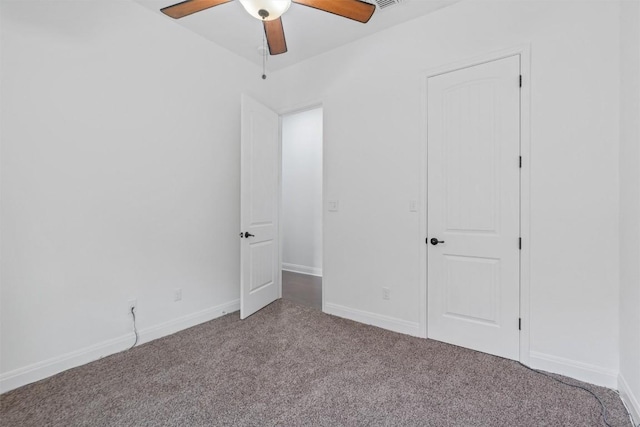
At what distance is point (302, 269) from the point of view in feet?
16.9

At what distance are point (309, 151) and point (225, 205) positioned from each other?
231 cm

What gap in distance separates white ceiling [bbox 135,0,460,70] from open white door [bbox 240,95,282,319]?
1.91 feet

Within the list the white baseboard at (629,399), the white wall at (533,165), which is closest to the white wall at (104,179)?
the white wall at (533,165)

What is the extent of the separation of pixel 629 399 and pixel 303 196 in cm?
425

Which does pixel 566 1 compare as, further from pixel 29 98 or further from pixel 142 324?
pixel 142 324

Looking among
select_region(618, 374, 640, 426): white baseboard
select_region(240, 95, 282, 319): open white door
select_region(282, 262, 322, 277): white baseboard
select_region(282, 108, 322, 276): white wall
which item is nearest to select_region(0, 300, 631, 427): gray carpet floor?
select_region(618, 374, 640, 426): white baseboard

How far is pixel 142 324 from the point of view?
8.18 feet

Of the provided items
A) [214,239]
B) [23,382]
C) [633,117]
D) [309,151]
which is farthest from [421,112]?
[23,382]

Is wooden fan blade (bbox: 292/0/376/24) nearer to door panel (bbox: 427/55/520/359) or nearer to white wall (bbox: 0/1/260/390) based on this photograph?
door panel (bbox: 427/55/520/359)

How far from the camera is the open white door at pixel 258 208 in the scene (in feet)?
9.78

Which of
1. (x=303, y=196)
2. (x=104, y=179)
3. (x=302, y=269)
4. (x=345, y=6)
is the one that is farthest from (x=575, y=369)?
(x=303, y=196)

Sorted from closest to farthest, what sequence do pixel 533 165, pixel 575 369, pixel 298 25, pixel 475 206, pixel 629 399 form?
1. pixel 629 399
2. pixel 575 369
3. pixel 533 165
4. pixel 475 206
5. pixel 298 25

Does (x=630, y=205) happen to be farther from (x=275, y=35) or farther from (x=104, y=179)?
(x=104, y=179)

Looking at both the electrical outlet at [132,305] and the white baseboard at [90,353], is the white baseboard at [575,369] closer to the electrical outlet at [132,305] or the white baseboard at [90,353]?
the white baseboard at [90,353]
